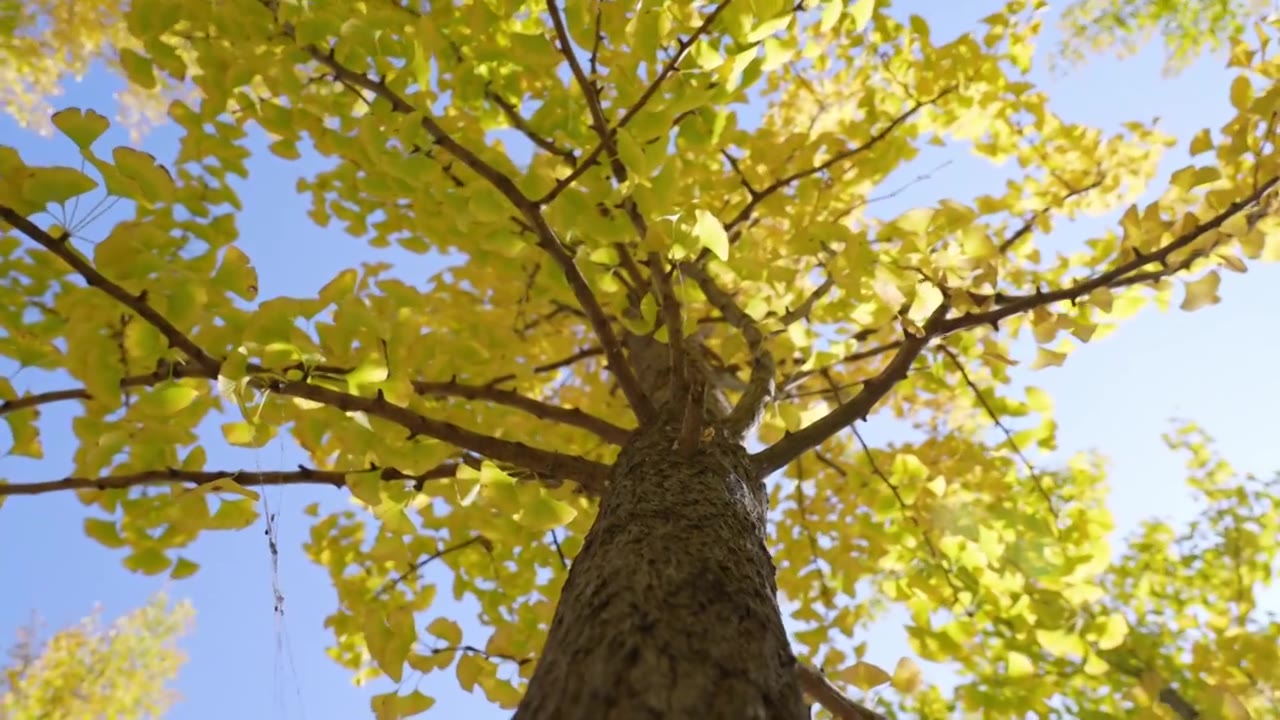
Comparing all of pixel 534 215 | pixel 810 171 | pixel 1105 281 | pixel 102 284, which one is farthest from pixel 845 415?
pixel 102 284

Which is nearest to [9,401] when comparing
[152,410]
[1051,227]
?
[152,410]

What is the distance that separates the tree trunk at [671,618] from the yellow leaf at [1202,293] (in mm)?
1018

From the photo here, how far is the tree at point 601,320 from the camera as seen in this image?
3.32ft

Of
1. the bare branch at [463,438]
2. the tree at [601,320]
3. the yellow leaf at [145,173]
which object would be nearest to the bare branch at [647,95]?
the tree at [601,320]

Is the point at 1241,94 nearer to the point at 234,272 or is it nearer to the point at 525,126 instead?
the point at 525,126

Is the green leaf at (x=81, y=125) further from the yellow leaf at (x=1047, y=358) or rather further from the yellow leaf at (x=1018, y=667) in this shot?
the yellow leaf at (x=1018, y=667)

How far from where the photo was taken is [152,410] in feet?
3.56

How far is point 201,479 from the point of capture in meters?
1.29

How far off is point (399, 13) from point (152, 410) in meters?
1.06

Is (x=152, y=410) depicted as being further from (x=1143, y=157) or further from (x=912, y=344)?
(x=1143, y=157)

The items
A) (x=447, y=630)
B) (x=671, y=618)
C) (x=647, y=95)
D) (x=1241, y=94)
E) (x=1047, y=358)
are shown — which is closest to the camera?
(x=671, y=618)

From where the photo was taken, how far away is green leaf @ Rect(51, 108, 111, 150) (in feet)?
3.28

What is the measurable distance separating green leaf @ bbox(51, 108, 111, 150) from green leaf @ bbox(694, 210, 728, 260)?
85 cm

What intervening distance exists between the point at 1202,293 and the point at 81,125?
194cm
